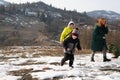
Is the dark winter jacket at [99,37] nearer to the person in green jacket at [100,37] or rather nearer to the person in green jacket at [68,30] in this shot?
the person in green jacket at [100,37]

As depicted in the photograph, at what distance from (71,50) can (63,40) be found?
59 cm

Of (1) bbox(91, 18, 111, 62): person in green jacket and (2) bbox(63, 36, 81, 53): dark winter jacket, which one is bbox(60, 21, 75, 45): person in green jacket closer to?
(2) bbox(63, 36, 81, 53): dark winter jacket

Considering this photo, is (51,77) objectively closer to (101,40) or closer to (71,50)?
(71,50)

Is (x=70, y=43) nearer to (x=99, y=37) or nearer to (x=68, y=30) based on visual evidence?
(x=68, y=30)

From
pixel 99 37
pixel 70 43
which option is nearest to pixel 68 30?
pixel 70 43

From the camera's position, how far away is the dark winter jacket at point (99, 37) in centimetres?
1573

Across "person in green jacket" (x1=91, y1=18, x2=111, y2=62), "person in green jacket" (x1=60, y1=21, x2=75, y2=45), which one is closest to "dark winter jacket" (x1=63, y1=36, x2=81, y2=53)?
"person in green jacket" (x1=60, y1=21, x2=75, y2=45)

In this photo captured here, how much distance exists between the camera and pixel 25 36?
549 ft

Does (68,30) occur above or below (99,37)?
above

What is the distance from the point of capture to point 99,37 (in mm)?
15852

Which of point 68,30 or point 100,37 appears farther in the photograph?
point 100,37

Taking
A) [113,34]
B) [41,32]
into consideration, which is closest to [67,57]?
[113,34]

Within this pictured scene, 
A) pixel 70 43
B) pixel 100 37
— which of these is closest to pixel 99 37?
pixel 100 37

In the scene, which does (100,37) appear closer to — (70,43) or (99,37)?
(99,37)
